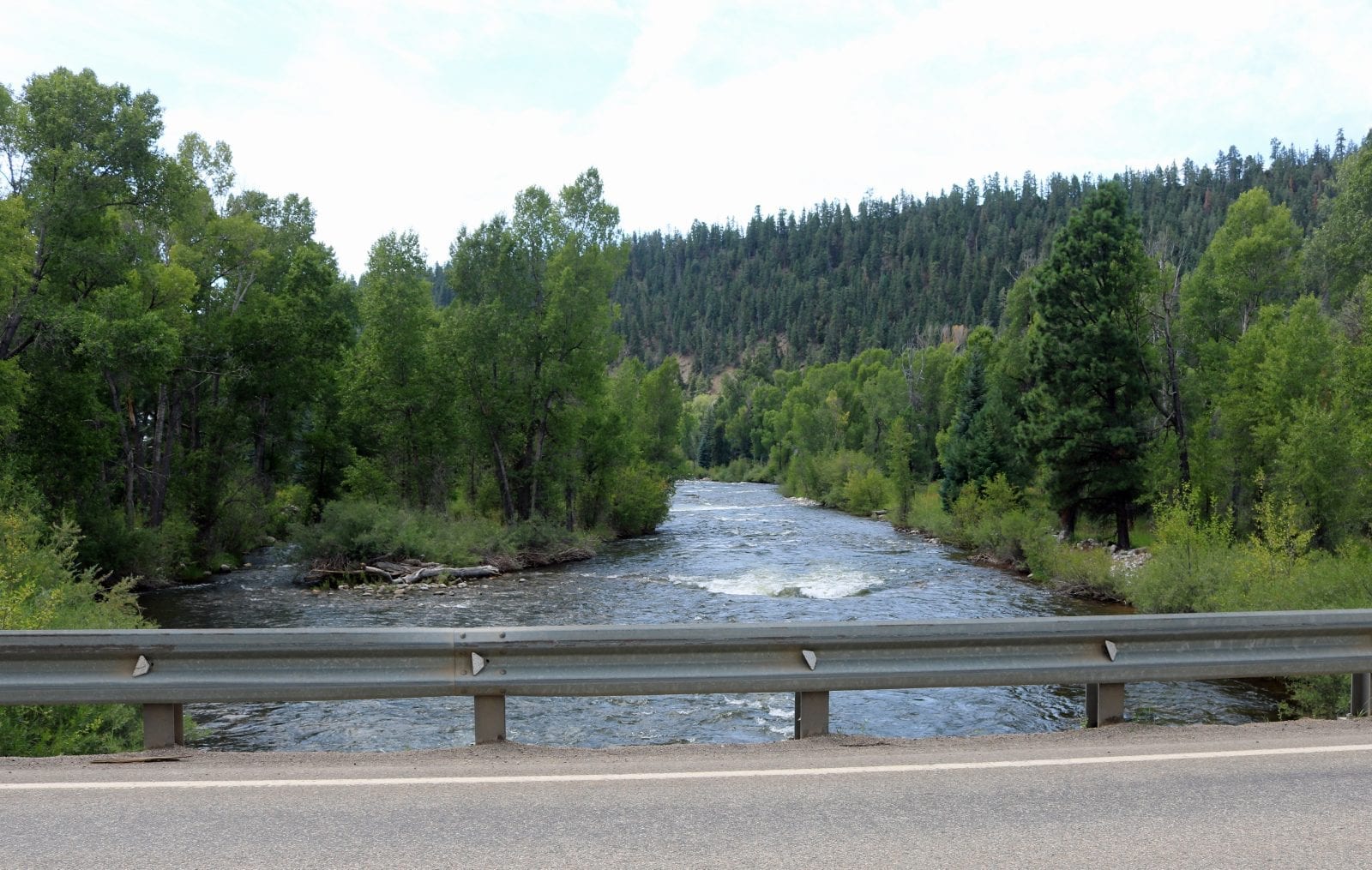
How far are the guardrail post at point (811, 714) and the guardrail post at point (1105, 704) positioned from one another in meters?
2.07

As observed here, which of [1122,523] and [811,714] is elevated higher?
[811,714]

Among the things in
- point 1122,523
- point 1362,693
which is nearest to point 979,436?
point 1122,523

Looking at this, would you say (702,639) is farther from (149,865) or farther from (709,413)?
(709,413)

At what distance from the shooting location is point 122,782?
225 inches

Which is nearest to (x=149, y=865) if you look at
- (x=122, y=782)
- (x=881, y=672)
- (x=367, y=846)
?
(x=367, y=846)

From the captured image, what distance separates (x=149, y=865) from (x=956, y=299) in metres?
197

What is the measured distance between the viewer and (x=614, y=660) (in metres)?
6.50

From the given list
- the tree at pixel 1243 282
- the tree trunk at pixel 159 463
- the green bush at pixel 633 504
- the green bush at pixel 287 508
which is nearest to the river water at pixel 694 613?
the green bush at pixel 287 508

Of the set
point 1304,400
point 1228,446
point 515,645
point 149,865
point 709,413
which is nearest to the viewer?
point 149,865

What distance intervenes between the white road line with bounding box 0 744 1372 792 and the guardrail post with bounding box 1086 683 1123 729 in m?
0.77

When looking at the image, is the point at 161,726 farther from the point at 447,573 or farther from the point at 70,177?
the point at 447,573

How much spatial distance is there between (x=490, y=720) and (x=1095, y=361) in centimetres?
3566

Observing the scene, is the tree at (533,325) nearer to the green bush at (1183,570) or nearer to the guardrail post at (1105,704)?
the green bush at (1183,570)

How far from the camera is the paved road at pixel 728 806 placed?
15.0 feet
